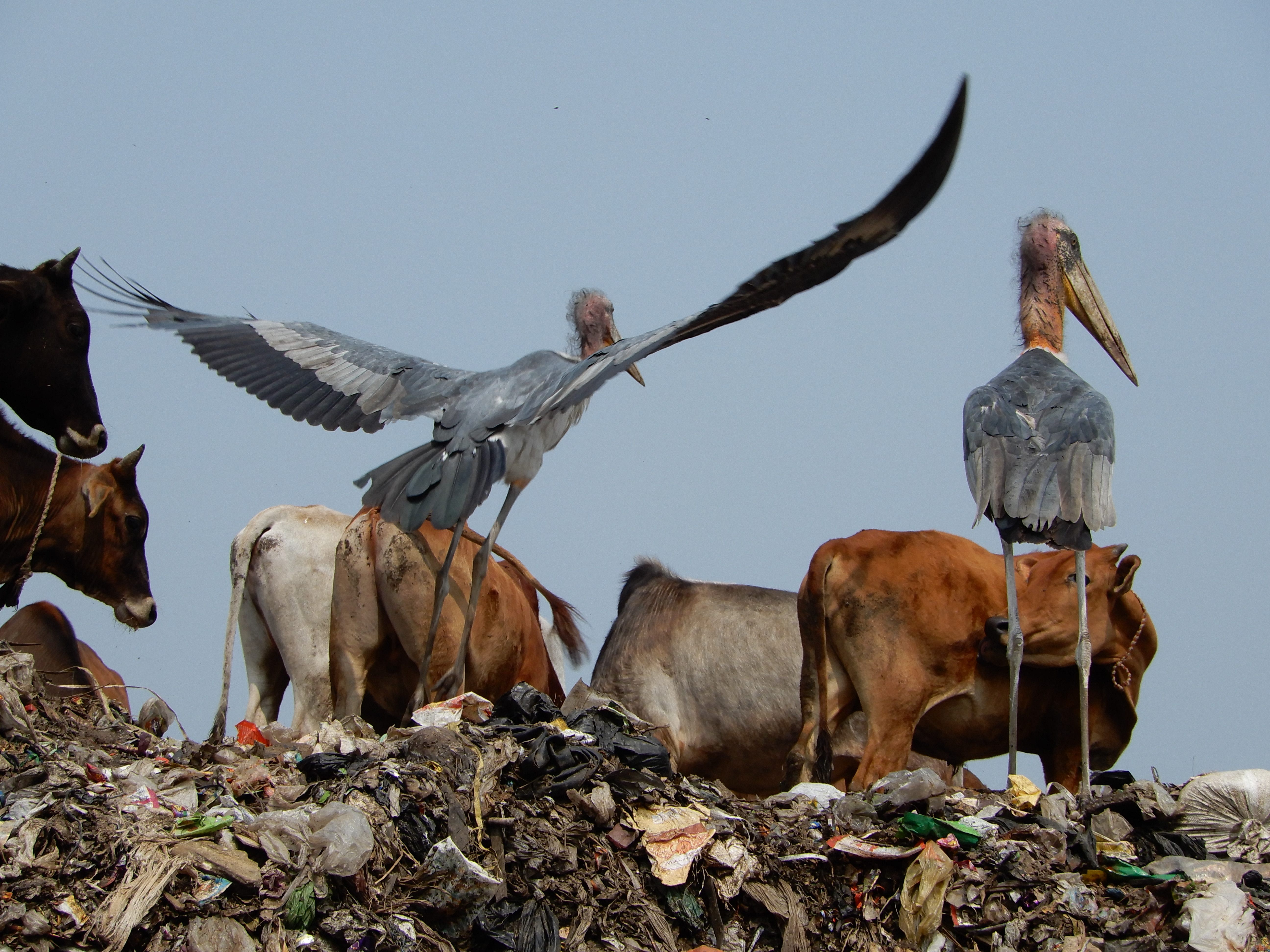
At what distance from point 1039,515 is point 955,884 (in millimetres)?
1779

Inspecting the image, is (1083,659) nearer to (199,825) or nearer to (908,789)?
(908,789)

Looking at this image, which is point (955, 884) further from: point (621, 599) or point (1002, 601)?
point (621, 599)

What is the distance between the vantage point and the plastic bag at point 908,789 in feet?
17.2

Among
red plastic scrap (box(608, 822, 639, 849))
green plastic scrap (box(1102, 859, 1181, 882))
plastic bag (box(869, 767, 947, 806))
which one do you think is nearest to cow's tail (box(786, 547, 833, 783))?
plastic bag (box(869, 767, 947, 806))

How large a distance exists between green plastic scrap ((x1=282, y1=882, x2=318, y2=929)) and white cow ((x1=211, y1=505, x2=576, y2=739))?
292 cm

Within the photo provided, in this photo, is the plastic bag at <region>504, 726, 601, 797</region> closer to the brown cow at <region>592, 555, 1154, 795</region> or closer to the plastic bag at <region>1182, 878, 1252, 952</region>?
the plastic bag at <region>1182, 878, 1252, 952</region>

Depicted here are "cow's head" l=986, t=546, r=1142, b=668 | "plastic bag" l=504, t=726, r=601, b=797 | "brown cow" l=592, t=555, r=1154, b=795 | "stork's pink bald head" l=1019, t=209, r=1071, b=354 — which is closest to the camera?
"plastic bag" l=504, t=726, r=601, b=797

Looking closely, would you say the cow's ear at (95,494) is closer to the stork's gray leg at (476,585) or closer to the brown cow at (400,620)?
the brown cow at (400,620)

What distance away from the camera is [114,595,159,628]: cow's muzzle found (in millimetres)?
6980

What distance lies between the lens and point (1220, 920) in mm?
4738

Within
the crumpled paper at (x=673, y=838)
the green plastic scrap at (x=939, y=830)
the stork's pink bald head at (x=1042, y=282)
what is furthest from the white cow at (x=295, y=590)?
the stork's pink bald head at (x=1042, y=282)

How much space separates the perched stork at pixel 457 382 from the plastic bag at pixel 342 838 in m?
1.66

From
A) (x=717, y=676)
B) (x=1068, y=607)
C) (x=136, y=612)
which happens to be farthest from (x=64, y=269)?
(x=1068, y=607)

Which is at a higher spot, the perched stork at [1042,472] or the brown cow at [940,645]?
the perched stork at [1042,472]
